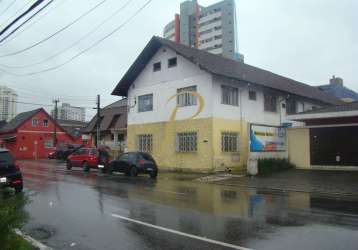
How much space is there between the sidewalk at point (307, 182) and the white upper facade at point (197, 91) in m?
5.52

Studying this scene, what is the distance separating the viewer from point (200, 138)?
87.6 feet

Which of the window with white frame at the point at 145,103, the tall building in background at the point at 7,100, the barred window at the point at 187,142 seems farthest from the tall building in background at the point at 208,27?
the barred window at the point at 187,142

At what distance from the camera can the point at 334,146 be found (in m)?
25.5

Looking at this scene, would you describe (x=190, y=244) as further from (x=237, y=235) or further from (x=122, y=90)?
(x=122, y=90)

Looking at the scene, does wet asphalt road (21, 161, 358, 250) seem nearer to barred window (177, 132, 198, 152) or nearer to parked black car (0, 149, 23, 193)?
parked black car (0, 149, 23, 193)

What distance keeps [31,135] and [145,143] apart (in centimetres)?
3301

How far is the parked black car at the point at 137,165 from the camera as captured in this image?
2384 cm

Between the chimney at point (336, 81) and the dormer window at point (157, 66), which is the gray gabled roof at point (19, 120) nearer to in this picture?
the dormer window at point (157, 66)

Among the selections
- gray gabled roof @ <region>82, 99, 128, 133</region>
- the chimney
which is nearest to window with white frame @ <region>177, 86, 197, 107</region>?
gray gabled roof @ <region>82, 99, 128, 133</region>

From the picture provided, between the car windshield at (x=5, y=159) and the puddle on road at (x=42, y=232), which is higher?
the car windshield at (x=5, y=159)

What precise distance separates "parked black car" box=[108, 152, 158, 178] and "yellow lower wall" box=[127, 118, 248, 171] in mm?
3581

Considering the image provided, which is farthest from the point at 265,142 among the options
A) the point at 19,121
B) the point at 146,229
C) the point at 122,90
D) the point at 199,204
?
Answer: the point at 19,121

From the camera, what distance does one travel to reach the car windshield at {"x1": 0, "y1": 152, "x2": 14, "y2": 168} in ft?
46.6

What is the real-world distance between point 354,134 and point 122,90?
17.9 m
